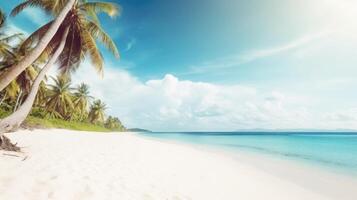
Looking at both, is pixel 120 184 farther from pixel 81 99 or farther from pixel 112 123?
pixel 112 123

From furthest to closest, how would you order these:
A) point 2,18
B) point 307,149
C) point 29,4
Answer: point 307,149, point 2,18, point 29,4

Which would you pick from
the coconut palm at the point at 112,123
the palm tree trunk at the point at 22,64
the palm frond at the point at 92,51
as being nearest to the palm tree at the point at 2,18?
the palm frond at the point at 92,51

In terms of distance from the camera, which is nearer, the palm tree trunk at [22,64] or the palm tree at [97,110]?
the palm tree trunk at [22,64]

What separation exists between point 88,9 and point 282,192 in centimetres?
878

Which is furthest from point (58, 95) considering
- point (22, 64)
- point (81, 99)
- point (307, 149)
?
point (307, 149)

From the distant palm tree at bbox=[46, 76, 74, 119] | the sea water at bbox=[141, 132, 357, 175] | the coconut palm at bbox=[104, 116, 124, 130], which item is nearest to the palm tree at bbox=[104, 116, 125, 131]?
the coconut palm at bbox=[104, 116, 124, 130]

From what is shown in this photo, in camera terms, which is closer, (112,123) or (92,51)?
(92,51)

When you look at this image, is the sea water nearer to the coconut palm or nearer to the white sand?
the white sand

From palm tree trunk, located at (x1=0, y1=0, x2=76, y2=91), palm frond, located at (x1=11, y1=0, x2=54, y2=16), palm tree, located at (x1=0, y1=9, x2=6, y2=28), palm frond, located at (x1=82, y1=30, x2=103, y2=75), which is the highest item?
palm tree, located at (x1=0, y1=9, x2=6, y2=28)

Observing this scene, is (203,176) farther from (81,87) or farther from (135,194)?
(81,87)

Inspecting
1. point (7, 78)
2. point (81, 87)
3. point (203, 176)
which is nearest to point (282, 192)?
point (203, 176)

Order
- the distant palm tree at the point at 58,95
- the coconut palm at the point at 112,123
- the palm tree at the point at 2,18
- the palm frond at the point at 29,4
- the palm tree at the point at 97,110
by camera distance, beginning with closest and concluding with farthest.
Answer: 1. the palm frond at the point at 29,4
2. the palm tree at the point at 2,18
3. the distant palm tree at the point at 58,95
4. the palm tree at the point at 97,110
5. the coconut palm at the point at 112,123

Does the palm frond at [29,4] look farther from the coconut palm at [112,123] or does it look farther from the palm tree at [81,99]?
the coconut palm at [112,123]

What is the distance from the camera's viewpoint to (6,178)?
11.2ft
